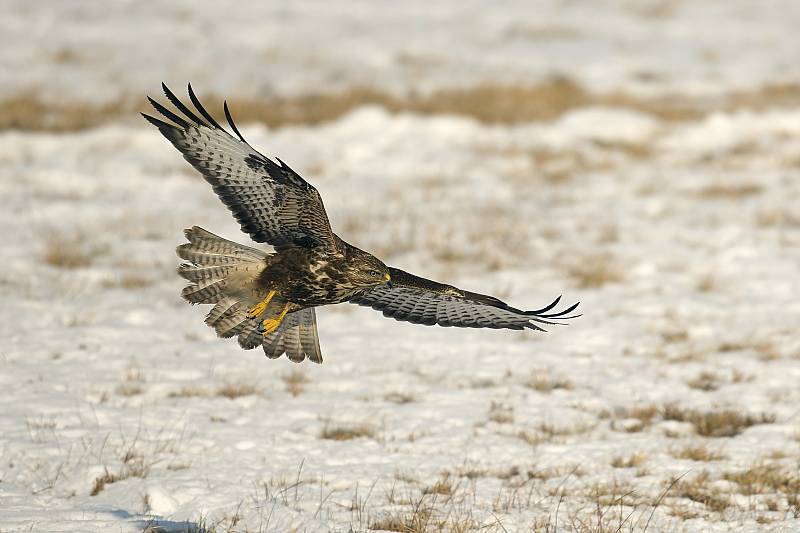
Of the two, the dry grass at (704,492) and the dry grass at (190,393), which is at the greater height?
the dry grass at (190,393)

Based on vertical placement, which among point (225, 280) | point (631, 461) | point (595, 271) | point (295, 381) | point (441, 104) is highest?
point (441, 104)

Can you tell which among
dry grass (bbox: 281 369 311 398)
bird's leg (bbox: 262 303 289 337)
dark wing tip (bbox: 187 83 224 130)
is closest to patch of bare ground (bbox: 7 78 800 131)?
dry grass (bbox: 281 369 311 398)

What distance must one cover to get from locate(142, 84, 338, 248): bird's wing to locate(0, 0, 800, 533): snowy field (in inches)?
57.6

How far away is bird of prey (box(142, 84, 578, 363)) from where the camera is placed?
604 centimetres

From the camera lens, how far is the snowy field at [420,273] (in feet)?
19.7

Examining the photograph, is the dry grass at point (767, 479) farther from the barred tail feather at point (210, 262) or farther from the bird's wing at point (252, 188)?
the barred tail feather at point (210, 262)

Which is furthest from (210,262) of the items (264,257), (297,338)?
(297,338)

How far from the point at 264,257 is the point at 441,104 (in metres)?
13.8

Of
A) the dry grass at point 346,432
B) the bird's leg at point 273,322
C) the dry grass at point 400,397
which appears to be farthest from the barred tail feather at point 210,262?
the dry grass at point 400,397

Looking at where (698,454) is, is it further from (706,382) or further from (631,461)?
(706,382)

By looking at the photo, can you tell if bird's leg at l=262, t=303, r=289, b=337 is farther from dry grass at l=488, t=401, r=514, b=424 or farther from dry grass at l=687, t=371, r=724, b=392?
dry grass at l=687, t=371, r=724, b=392

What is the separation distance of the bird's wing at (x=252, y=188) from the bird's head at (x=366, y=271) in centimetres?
17

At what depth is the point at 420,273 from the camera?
11633 millimetres

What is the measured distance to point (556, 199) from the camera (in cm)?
1509
